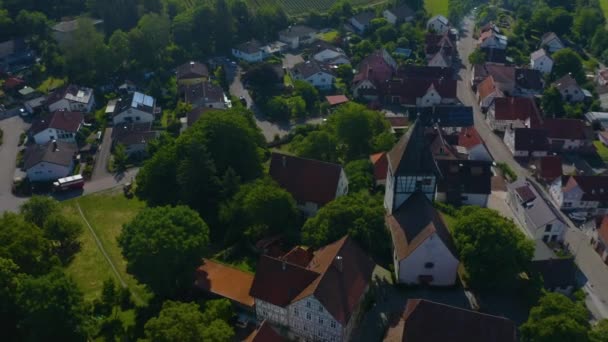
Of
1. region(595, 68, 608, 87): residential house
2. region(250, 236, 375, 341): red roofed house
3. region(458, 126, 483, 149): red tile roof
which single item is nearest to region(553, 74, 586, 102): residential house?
region(595, 68, 608, 87): residential house

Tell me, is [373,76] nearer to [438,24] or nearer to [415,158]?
[438,24]

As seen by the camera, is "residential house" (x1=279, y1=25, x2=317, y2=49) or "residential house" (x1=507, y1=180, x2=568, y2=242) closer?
"residential house" (x1=507, y1=180, x2=568, y2=242)

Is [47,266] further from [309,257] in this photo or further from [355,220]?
[355,220]

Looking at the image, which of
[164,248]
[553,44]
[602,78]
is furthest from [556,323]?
[553,44]

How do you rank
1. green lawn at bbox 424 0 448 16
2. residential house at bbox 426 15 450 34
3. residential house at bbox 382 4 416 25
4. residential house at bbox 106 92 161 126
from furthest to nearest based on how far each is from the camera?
green lawn at bbox 424 0 448 16 < residential house at bbox 382 4 416 25 < residential house at bbox 426 15 450 34 < residential house at bbox 106 92 161 126

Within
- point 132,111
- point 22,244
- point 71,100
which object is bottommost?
point 71,100

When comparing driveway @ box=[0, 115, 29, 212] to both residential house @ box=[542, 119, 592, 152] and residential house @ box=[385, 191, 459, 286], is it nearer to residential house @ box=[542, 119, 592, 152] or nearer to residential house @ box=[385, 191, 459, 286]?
residential house @ box=[385, 191, 459, 286]
